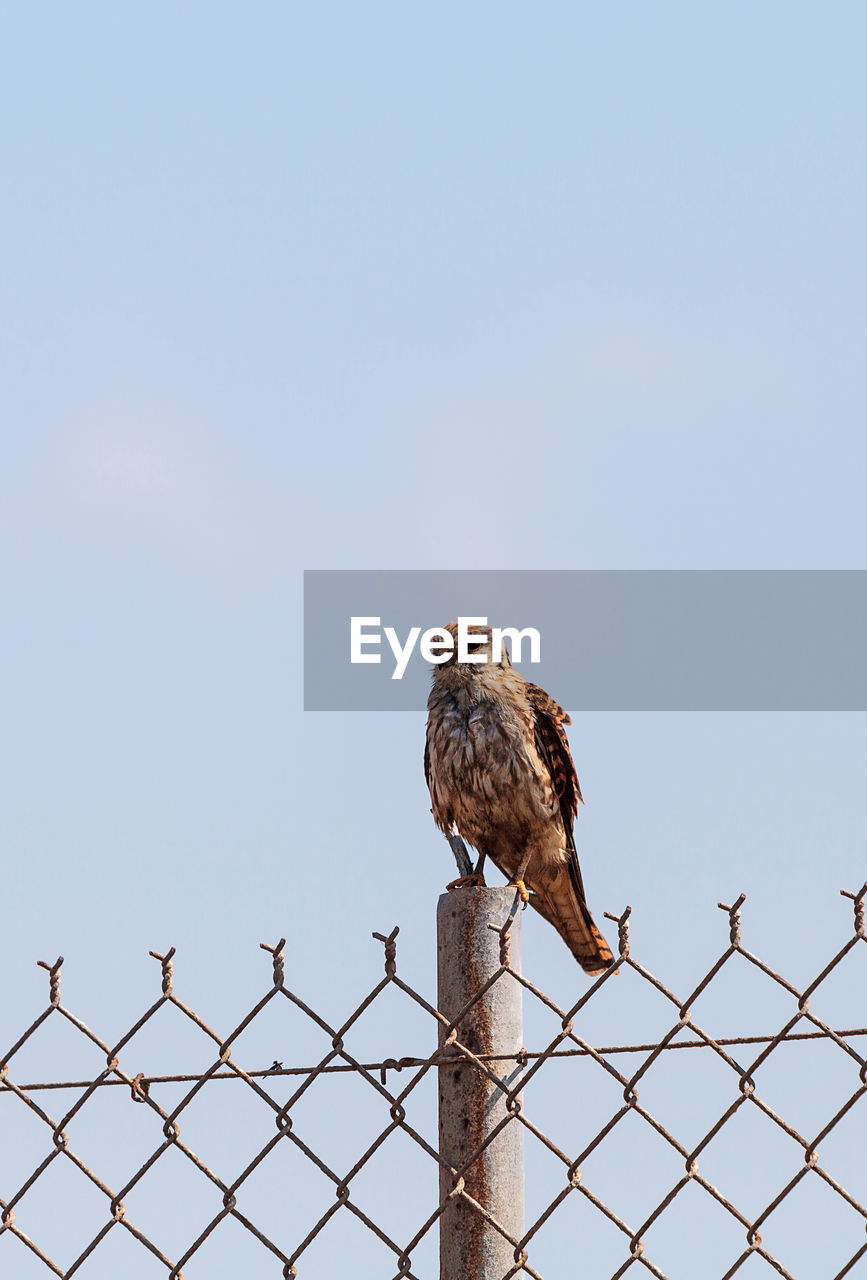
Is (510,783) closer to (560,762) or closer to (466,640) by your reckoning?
(560,762)

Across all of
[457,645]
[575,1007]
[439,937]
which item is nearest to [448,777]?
[457,645]

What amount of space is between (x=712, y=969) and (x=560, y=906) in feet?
11.6

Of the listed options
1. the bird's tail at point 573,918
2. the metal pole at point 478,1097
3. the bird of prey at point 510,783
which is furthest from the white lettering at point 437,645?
the metal pole at point 478,1097

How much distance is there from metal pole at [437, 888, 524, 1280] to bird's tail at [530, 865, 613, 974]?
3051mm

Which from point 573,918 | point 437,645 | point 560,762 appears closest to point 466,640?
point 437,645

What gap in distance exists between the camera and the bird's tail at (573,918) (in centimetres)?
588

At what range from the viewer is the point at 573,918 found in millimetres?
5977

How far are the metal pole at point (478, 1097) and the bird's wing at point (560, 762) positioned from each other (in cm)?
304

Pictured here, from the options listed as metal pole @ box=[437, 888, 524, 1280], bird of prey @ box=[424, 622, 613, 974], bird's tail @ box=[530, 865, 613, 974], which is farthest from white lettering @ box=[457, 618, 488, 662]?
metal pole @ box=[437, 888, 524, 1280]

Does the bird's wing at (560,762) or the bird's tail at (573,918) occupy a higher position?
the bird's wing at (560,762)

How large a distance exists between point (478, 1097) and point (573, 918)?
3250mm

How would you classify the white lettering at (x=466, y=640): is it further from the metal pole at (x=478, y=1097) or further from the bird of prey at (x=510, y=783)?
the metal pole at (x=478, y=1097)

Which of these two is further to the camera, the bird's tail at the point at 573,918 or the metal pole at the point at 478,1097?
the bird's tail at the point at 573,918

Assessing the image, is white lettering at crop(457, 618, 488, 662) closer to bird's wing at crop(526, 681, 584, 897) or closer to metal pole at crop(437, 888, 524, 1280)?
bird's wing at crop(526, 681, 584, 897)
